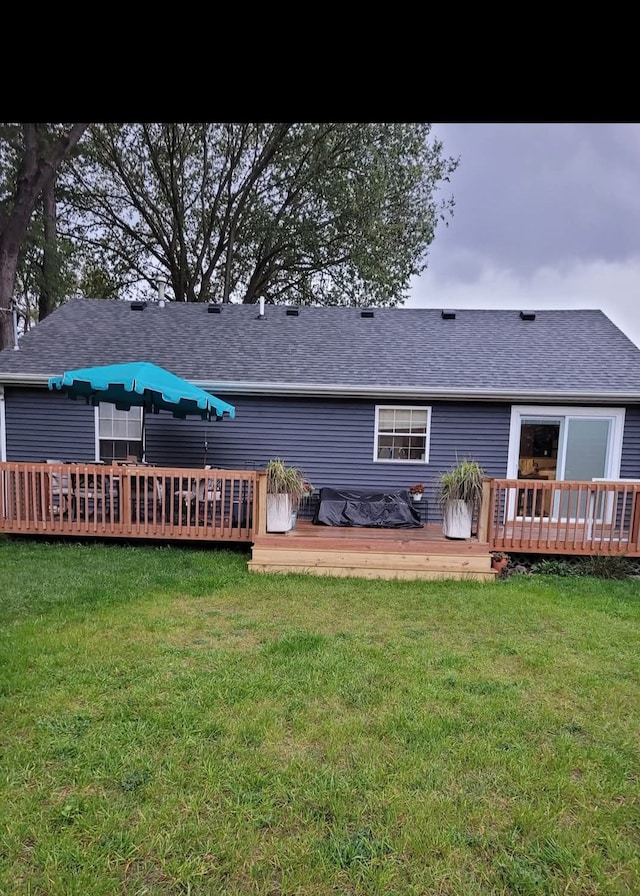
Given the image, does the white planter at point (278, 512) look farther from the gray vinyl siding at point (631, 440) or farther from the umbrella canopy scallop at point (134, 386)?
the gray vinyl siding at point (631, 440)

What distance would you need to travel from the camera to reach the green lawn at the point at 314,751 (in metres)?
1.64

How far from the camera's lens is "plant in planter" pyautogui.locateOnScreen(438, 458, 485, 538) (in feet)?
18.1

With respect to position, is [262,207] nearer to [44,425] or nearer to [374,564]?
[44,425]

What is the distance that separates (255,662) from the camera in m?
3.12

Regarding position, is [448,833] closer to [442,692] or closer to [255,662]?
[442,692]

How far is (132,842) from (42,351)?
328 inches

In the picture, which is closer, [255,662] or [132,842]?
[132,842]

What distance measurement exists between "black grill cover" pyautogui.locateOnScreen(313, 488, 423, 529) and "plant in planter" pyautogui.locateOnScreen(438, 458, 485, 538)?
108 centimetres

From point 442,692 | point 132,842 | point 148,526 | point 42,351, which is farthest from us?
point 42,351

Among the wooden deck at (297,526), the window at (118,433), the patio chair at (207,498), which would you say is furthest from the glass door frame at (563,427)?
the window at (118,433)

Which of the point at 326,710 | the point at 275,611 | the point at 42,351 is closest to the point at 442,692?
the point at 326,710

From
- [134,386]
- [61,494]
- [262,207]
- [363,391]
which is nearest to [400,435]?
[363,391]
